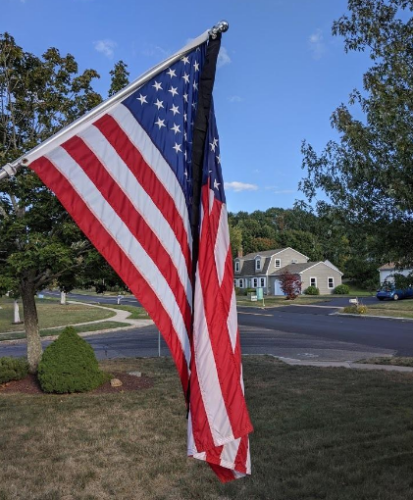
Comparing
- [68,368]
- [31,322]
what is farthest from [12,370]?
[68,368]

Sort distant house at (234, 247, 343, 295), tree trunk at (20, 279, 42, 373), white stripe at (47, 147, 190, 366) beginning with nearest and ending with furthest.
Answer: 1. white stripe at (47, 147, 190, 366)
2. tree trunk at (20, 279, 42, 373)
3. distant house at (234, 247, 343, 295)

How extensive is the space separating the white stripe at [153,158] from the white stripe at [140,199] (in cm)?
13

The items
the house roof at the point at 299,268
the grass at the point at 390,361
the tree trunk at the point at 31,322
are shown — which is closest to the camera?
the tree trunk at the point at 31,322

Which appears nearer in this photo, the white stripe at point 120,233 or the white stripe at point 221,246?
the white stripe at point 120,233

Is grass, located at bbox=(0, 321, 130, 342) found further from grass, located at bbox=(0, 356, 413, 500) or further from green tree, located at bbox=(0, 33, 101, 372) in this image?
grass, located at bbox=(0, 356, 413, 500)

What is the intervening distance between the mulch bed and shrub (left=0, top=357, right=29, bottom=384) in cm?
10

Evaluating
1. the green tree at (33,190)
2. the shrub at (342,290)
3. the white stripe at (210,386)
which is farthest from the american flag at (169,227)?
the shrub at (342,290)

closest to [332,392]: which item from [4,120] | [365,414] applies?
[365,414]

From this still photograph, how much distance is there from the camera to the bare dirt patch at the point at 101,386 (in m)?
8.92

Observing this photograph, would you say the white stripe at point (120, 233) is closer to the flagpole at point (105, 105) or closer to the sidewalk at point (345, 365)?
the flagpole at point (105, 105)

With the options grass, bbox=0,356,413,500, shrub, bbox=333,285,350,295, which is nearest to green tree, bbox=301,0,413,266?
grass, bbox=0,356,413,500

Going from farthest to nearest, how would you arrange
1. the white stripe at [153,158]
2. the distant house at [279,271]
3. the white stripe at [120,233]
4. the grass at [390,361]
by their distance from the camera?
the distant house at [279,271]
the grass at [390,361]
the white stripe at [153,158]
the white stripe at [120,233]

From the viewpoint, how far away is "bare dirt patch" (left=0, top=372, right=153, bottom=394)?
892 centimetres

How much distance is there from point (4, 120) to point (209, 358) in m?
8.20
